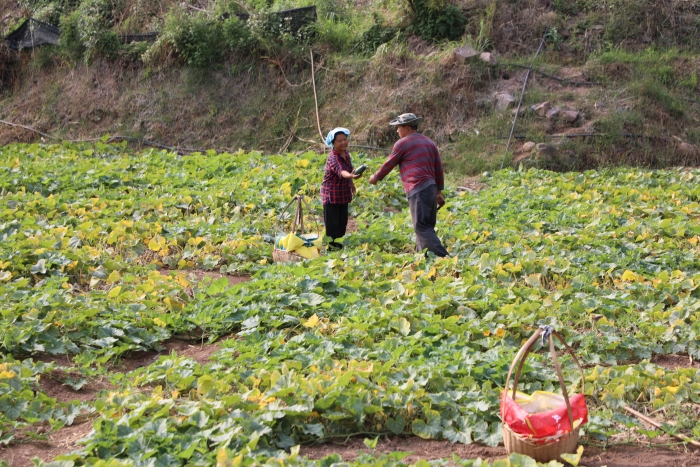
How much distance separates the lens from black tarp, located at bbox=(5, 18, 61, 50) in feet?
56.5

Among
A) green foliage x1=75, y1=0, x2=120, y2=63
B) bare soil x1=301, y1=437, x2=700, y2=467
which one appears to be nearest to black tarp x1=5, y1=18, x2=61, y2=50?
green foliage x1=75, y1=0, x2=120, y2=63

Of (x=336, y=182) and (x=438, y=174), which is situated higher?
(x=438, y=174)

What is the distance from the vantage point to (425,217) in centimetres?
707

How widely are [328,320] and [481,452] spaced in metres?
1.82

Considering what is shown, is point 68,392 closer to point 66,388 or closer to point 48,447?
point 66,388

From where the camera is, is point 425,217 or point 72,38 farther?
point 72,38

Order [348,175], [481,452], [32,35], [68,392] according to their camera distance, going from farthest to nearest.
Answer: [32,35] < [348,175] < [68,392] < [481,452]

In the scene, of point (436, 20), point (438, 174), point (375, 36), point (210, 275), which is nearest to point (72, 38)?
point (375, 36)

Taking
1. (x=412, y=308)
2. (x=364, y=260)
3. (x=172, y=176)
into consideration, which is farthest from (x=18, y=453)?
(x=172, y=176)

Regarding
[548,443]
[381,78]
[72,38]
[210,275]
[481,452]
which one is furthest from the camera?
[72,38]

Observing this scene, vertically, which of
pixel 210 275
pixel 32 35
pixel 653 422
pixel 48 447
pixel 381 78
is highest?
pixel 653 422

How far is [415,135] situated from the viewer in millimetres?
7105

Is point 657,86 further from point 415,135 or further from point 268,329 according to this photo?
point 268,329

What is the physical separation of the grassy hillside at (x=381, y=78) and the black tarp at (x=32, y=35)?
32 cm
